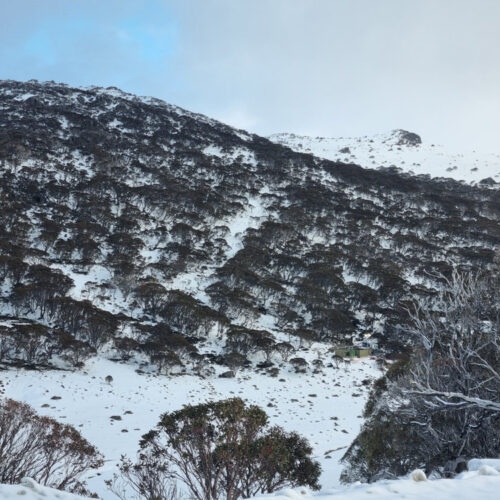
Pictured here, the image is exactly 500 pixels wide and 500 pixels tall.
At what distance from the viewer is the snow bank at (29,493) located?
350 cm

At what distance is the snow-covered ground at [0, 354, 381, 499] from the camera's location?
16.2 meters

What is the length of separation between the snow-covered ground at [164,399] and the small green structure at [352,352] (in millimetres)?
2652

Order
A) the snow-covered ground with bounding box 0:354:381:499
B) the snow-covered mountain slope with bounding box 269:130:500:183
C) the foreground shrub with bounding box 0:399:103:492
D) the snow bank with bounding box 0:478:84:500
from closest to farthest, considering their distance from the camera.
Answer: the snow bank with bounding box 0:478:84:500, the foreground shrub with bounding box 0:399:103:492, the snow-covered ground with bounding box 0:354:381:499, the snow-covered mountain slope with bounding box 269:130:500:183

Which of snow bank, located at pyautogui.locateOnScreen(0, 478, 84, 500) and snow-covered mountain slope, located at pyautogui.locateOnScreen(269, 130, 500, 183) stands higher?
snow-covered mountain slope, located at pyautogui.locateOnScreen(269, 130, 500, 183)

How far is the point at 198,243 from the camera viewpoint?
49.6 m

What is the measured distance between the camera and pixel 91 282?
116 feet

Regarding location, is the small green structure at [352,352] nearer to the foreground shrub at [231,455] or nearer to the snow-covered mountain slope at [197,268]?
the snow-covered mountain slope at [197,268]

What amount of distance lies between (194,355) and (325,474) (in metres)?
16.6

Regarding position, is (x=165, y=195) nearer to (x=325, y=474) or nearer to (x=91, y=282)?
(x=91, y=282)

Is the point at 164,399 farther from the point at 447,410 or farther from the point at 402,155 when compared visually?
the point at 402,155

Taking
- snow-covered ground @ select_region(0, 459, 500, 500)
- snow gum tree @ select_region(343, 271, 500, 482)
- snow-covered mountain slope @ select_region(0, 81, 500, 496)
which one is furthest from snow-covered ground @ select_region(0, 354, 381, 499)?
snow-covered ground @ select_region(0, 459, 500, 500)

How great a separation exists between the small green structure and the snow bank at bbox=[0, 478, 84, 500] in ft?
101

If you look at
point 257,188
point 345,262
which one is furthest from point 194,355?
point 257,188

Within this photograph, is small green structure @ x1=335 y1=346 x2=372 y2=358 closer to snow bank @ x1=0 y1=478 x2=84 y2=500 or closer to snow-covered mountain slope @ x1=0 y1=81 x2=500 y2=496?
snow-covered mountain slope @ x1=0 y1=81 x2=500 y2=496
